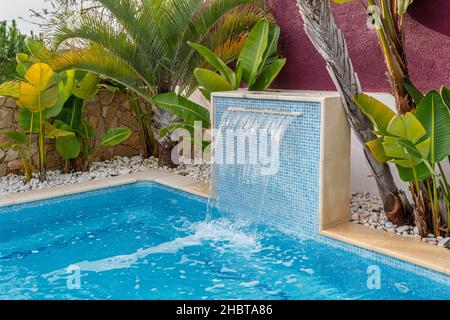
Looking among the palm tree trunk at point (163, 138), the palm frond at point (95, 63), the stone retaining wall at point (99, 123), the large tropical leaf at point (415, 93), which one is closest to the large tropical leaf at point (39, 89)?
the palm frond at point (95, 63)

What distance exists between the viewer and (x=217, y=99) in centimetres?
643

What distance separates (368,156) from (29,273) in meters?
3.42

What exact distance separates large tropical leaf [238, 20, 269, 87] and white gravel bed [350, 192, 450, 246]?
2.00 m

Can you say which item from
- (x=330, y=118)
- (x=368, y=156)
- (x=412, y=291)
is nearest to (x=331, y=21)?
(x=330, y=118)

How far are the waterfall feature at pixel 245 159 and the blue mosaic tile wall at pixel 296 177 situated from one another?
0.07 meters

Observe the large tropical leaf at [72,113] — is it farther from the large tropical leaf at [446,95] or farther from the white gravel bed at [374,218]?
the large tropical leaf at [446,95]

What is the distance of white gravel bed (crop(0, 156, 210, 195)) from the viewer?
7.41m

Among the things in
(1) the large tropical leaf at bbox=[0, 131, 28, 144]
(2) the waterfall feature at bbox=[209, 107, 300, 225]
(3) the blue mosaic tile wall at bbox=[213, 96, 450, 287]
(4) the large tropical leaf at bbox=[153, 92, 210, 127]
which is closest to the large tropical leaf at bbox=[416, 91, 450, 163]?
(3) the blue mosaic tile wall at bbox=[213, 96, 450, 287]

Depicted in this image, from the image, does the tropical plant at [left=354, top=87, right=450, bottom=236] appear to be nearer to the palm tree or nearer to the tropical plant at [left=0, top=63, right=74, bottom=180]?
the palm tree

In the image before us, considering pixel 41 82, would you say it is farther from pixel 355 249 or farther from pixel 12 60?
pixel 355 249

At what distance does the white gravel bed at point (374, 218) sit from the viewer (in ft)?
16.1

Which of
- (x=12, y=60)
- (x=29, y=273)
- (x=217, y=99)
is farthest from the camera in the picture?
(x=12, y=60)

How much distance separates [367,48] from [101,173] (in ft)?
14.2

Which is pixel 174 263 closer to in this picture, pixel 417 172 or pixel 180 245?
pixel 180 245
